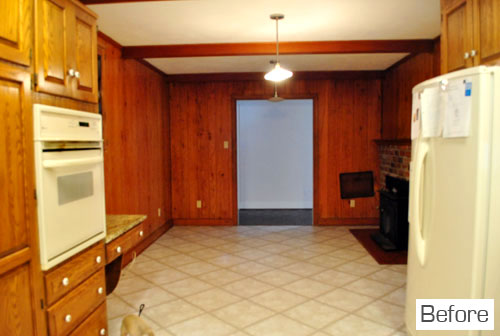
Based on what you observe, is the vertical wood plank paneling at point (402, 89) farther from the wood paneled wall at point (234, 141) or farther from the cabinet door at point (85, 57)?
the cabinet door at point (85, 57)

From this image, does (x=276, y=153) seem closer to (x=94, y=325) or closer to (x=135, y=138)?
(x=135, y=138)

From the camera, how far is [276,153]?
6980 millimetres

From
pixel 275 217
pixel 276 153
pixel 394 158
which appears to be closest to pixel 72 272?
pixel 394 158

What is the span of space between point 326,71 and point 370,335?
157 inches

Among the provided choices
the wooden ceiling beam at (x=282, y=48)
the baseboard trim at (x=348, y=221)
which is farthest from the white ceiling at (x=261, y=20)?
the baseboard trim at (x=348, y=221)

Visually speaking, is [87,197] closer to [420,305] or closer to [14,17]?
[14,17]

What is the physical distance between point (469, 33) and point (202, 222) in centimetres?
450

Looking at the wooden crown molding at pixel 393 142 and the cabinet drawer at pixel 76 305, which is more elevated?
the wooden crown molding at pixel 393 142

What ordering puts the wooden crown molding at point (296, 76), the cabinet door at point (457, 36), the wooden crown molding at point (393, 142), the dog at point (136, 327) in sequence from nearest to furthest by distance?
the dog at point (136, 327) → the cabinet door at point (457, 36) → the wooden crown molding at point (393, 142) → the wooden crown molding at point (296, 76)

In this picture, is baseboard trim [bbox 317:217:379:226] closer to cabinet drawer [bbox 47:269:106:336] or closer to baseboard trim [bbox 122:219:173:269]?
baseboard trim [bbox 122:219:173:269]

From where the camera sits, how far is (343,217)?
→ 564 cm

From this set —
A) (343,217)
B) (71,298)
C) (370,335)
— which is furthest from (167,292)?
(343,217)

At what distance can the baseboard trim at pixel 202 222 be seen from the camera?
18.7 feet

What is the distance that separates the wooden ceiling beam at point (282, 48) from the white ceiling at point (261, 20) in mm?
79
